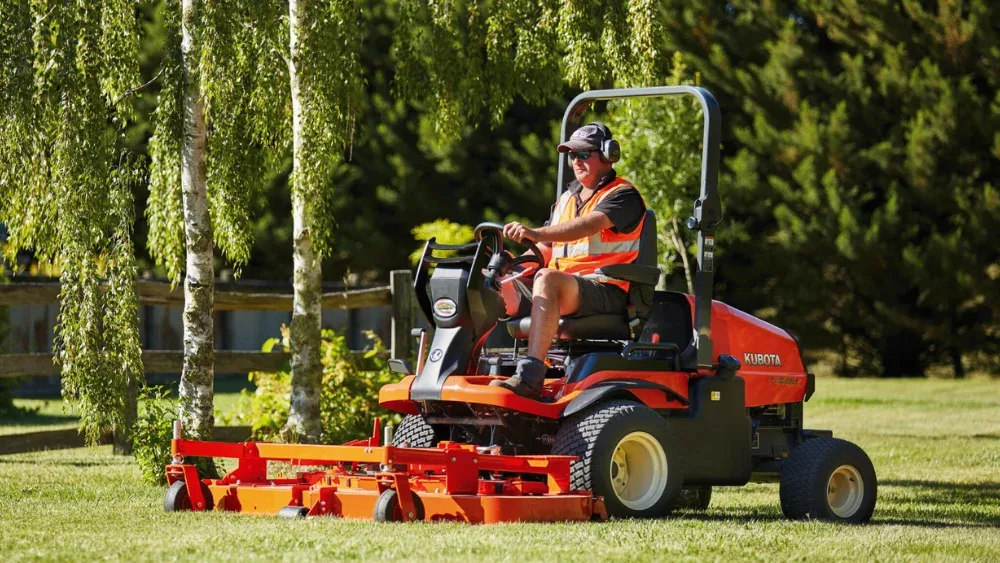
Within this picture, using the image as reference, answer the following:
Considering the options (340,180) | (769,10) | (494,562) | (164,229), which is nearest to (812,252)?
(769,10)

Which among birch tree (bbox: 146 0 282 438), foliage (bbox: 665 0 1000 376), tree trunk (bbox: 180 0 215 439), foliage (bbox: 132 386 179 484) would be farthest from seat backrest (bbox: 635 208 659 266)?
foliage (bbox: 665 0 1000 376)

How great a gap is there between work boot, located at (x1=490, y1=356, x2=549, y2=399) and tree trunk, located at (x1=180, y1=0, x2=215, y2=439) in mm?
3037

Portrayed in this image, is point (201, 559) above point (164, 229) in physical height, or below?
below

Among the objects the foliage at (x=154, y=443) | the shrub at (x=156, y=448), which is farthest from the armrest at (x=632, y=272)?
the foliage at (x=154, y=443)

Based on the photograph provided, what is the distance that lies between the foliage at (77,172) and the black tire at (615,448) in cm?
327

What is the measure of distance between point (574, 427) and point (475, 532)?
3.25ft

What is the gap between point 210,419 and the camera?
1023cm

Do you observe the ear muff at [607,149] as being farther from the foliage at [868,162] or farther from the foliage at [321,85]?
the foliage at [868,162]

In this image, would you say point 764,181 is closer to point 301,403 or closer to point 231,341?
point 231,341

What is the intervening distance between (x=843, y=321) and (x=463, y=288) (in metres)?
24.9

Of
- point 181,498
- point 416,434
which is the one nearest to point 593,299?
point 416,434

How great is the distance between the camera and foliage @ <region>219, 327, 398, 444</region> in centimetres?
1293

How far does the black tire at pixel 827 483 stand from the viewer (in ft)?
27.5

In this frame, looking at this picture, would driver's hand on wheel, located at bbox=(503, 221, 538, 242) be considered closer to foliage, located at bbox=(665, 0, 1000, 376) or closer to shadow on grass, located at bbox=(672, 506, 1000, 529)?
shadow on grass, located at bbox=(672, 506, 1000, 529)
